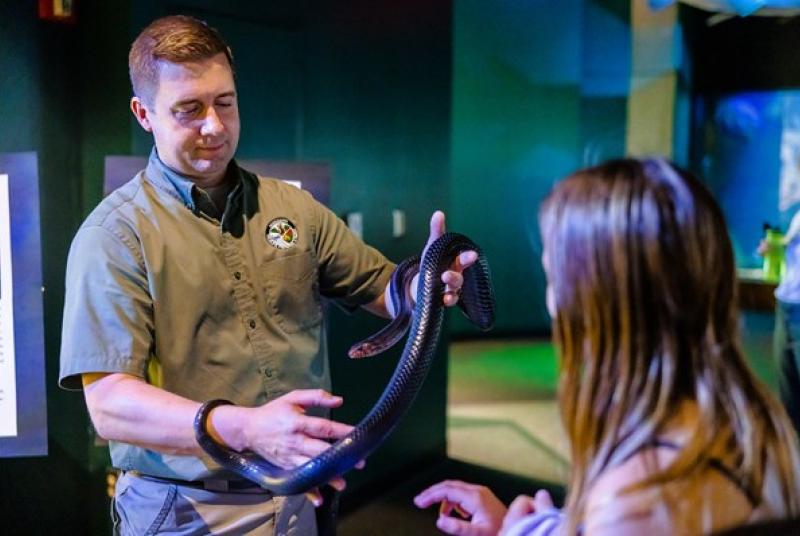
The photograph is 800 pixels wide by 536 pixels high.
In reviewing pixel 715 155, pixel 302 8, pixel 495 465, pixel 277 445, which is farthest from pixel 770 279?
pixel 277 445

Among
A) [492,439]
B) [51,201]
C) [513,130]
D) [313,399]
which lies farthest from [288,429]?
[513,130]

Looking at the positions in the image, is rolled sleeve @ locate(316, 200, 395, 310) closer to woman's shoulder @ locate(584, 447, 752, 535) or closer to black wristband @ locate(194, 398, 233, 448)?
black wristband @ locate(194, 398, 233, 448)

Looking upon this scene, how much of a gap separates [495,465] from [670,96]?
7.60ft

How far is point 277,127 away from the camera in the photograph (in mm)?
3363

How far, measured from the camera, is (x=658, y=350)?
1050mm

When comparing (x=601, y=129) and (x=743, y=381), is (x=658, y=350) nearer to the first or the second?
(x=743, y=381)

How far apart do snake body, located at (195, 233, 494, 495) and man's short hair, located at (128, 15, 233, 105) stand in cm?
60

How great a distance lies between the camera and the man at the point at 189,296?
1.53m

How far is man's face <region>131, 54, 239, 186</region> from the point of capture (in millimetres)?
1640

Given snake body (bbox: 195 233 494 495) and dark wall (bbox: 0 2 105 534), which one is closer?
snake body (bbox: 195 233 494 495)

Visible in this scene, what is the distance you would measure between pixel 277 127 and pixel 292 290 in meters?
1.73

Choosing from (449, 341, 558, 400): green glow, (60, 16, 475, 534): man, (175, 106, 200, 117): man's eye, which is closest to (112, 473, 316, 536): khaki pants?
(60, 16, 475, 534): man

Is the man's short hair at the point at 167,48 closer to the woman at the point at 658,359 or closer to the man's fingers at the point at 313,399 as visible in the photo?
the man's fingers at the point at 313,399

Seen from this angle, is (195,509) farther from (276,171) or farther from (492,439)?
(492,439)
